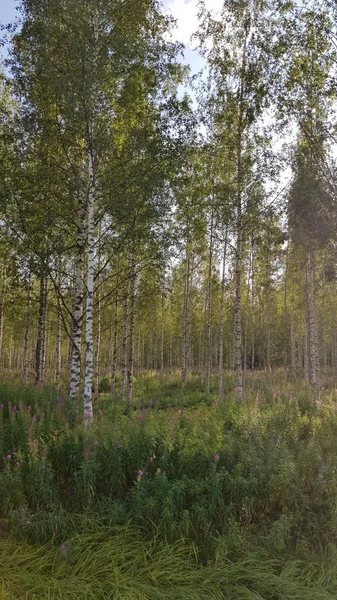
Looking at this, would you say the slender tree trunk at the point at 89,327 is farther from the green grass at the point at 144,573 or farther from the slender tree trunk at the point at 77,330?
the green grass at the point at 144,573

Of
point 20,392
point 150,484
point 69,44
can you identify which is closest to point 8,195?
point 69,44

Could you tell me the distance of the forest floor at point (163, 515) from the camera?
4.03 meters

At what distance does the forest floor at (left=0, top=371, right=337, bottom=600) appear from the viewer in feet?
13.2

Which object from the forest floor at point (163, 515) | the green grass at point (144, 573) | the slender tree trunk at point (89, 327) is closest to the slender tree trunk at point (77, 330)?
the slender tree trunk at point (89, 327)

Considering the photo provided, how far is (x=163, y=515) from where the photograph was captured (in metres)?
4.62

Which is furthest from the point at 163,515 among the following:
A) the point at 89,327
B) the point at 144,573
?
the point at 89,327

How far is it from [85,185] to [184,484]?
24.1 ft

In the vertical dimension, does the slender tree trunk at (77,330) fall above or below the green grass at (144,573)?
above

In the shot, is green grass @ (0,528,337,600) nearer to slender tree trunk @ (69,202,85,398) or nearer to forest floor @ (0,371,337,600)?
forest floor @ (0,371,337,600)

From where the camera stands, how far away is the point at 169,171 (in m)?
10.1

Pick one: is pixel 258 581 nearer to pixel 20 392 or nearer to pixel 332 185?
pixel 20 392

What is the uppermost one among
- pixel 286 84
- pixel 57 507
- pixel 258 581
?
pixel 286 84

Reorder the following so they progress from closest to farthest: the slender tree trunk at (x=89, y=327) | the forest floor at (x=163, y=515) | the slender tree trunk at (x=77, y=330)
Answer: the forest floor at (x=163, y=515), the slender tree trunk at (x=89, y=327), the slender tree trunk at (x=77, y=330)

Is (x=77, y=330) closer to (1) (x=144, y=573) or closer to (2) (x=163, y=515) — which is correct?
(2) (x=163, y=515)
